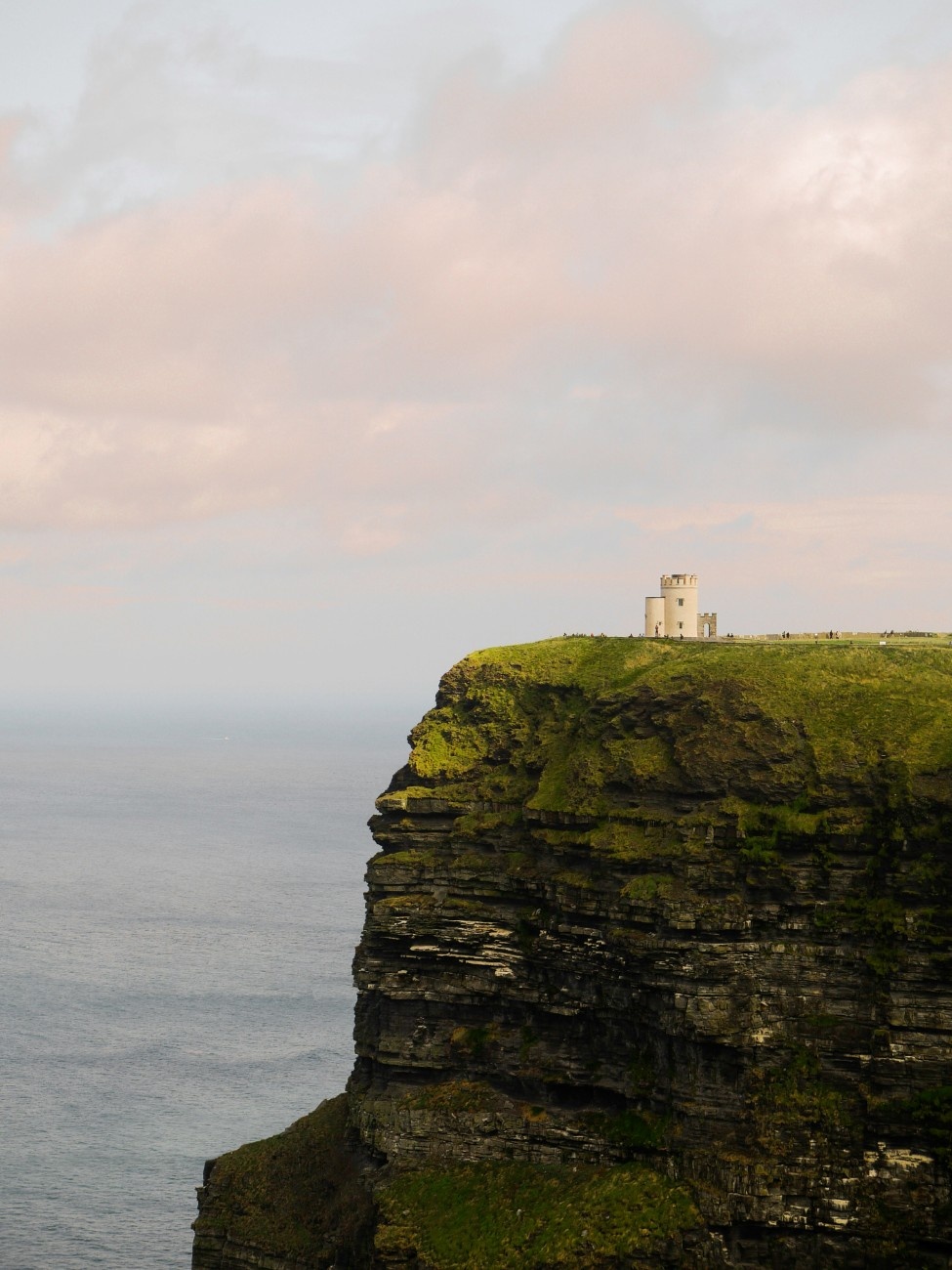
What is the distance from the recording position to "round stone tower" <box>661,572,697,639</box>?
346ft

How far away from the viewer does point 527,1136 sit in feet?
264

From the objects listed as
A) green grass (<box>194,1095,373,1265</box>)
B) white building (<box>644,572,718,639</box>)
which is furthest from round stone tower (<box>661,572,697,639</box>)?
green grass (<box>194,1095,373,1265</box>)

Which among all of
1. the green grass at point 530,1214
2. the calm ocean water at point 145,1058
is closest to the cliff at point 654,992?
the green grass at point 530,1214

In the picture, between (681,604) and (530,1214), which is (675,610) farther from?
(530,1214)

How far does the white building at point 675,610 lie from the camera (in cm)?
10538

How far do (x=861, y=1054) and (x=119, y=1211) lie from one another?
52.9 meters

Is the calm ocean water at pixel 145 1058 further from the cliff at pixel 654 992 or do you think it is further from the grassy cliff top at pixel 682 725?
the grassy cliff top at pixel 682 725

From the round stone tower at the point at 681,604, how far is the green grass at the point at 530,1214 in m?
39.9

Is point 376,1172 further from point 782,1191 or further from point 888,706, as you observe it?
point 888,706

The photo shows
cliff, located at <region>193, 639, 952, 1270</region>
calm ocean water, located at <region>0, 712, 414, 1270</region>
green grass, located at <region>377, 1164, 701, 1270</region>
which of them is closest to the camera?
green grass, located at <region>377, 1164, 701, 1270</region>

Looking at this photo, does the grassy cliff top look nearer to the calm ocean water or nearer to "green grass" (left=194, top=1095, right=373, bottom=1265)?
"green grass" (left=194, top=1095, right=373, bottom=1265)

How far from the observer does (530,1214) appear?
7481 cm

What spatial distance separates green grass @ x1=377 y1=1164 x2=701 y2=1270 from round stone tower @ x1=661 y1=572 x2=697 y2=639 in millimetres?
39941

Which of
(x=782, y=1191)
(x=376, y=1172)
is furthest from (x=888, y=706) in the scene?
(x=376, y=1172)
